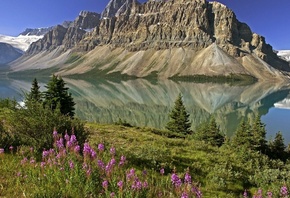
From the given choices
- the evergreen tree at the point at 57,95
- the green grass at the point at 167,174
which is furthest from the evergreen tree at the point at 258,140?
the evergreen tree at the point at 57,95

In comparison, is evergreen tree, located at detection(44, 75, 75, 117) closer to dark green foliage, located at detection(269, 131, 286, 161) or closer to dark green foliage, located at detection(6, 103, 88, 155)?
dark green foliage, located at detection(6, 103, 88, 155)

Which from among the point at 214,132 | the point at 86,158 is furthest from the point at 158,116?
the point at 86,158

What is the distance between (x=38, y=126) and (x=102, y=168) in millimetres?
5515

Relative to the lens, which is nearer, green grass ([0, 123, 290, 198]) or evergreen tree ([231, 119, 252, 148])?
green grass ([0, 123, 290, 198])

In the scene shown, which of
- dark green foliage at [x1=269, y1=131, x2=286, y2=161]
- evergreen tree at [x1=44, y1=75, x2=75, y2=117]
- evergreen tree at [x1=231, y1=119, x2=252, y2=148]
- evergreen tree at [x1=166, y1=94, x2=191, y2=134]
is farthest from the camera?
evergreen tree at [x1=166, y1=94, x2=191, y2=134]

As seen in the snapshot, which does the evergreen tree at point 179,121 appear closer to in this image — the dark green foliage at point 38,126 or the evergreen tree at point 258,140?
the evergreen tree at point 258,140

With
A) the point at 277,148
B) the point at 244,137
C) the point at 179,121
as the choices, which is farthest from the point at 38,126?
the point at 179,121

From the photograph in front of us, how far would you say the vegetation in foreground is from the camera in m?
5.51

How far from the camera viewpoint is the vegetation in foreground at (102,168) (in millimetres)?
5508

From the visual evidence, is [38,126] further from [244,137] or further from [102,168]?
[244,137]

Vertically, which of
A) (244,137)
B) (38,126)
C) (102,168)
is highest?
(244,137)

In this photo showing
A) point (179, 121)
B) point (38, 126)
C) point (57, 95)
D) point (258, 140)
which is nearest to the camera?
point (38, 126)

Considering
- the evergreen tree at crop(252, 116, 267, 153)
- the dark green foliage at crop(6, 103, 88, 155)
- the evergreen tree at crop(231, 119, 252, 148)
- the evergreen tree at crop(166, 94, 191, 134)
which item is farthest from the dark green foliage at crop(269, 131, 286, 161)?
the dark green foliage at crop(6, 103, 88, 155)

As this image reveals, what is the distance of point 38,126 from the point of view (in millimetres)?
10414
